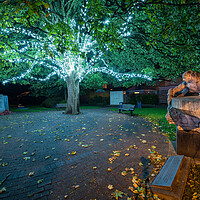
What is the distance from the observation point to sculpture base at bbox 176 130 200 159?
2994 mm

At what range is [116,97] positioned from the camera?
74.2 feet

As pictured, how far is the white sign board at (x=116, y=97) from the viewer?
22.3m

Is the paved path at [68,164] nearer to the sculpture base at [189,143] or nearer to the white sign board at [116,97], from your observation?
the sculpture base at [189,143]

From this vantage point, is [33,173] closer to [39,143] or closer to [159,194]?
[39,143]

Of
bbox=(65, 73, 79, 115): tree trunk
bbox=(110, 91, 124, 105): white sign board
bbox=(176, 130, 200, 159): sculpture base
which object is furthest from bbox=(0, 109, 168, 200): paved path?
bbox=(110, 91, 124, 105): white sign board

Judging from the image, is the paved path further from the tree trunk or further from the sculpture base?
the tree trunk

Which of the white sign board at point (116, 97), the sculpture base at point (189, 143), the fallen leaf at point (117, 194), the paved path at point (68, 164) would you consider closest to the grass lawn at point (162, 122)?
the paved path at point (68, 164)

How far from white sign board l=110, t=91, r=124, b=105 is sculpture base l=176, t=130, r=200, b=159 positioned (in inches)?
748

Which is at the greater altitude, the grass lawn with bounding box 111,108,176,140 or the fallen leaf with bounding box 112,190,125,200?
the fallen leaf with bounding box 112,190,125,200

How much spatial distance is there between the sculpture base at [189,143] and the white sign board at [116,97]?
62.4ft

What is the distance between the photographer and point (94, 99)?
24.7 m

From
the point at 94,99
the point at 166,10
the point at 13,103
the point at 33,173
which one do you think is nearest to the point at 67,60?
the point at 166,10

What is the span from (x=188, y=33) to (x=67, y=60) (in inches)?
350

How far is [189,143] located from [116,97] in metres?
19.6
